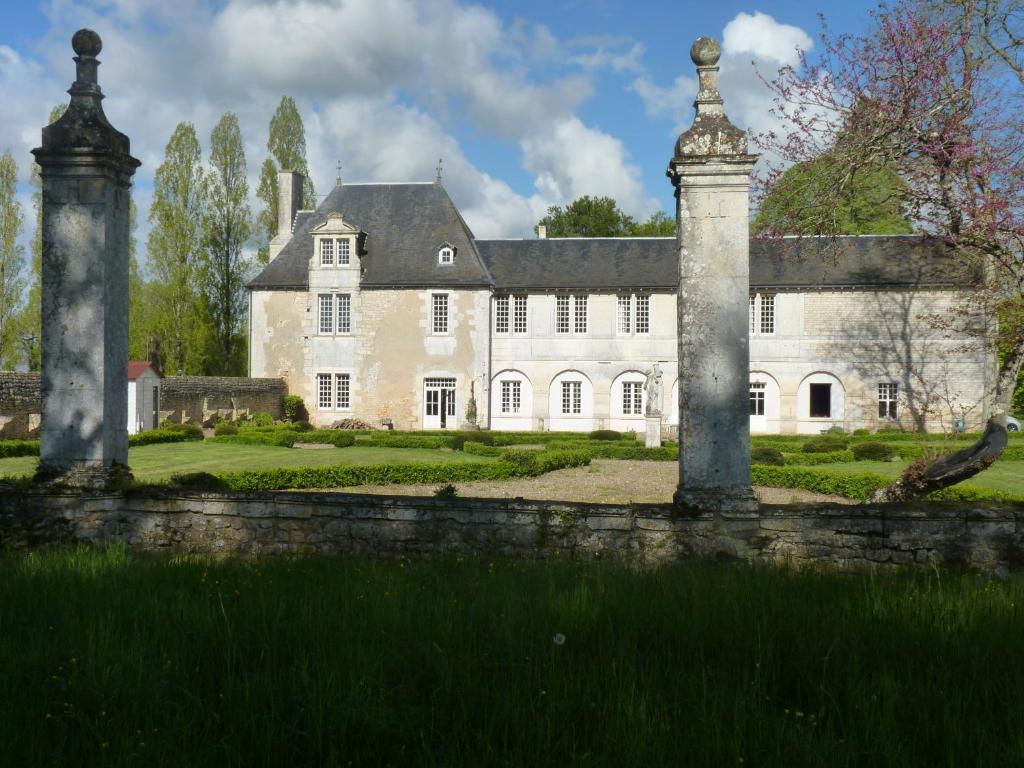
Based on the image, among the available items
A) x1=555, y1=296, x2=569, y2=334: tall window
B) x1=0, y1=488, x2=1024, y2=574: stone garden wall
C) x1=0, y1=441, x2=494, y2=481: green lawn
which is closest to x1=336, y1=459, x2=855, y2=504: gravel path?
x1=0, y1=441, x2=494, y2=481: green lawn

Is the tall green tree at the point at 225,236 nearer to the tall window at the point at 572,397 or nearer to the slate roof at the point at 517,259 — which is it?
the slate roof at the point at 517,259

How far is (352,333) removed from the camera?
30219mm

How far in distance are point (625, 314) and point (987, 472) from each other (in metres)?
15.4

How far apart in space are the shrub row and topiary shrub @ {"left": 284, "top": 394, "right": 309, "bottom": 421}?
15.7 m

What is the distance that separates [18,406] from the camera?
20.9 meters

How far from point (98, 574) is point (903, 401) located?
2869 centimetres

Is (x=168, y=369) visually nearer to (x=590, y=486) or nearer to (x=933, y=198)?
(x=590, y=486)

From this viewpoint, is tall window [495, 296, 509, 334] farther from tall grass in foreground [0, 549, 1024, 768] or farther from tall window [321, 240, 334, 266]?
tall grass in foreground [0, 549, 1024, 768]

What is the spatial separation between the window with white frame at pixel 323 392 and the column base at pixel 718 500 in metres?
25.5

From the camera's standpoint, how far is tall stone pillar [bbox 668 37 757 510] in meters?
6.21

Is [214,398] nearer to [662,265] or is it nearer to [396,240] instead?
[396,240]

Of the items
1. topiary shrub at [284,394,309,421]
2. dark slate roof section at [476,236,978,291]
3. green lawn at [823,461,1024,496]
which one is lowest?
green lawn at [823,461,1024,496]

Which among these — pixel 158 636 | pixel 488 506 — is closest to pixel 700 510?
pixel 488 506

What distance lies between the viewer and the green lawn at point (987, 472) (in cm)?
1351
